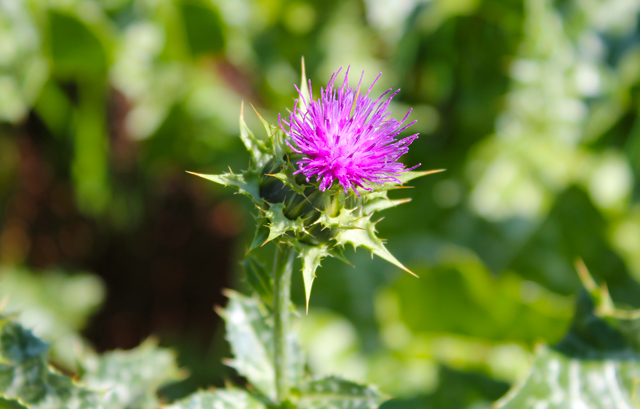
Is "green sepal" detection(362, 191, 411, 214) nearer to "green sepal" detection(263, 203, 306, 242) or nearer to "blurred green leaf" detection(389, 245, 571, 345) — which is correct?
Result: "green sepal" detection(263, 203, 306, 242)

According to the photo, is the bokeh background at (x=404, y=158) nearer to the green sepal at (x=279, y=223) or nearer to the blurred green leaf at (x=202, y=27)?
the blurred green leaf at (x=202, y=27)

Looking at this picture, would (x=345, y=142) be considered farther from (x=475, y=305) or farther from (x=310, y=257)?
(x=475, y=305)

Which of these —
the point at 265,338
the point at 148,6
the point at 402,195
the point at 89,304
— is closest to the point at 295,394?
the point at 265,338

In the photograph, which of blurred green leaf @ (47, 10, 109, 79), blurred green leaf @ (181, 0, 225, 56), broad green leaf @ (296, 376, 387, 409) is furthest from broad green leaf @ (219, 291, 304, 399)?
blurred green leaf @ (181, 0, 225, 56)

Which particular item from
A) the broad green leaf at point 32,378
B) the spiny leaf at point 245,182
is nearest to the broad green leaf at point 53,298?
the broad green leaf at point 32,378

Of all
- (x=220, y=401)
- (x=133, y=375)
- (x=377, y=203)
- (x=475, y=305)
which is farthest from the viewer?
(x=475, y=305)

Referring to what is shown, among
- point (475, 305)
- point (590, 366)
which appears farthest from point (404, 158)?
point (590, 366)
